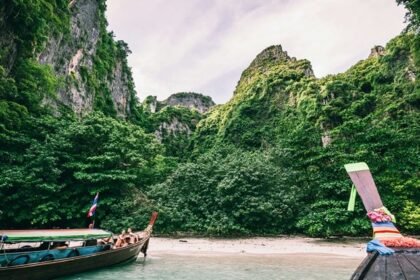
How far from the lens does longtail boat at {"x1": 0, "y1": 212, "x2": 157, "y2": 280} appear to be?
8.11 meters

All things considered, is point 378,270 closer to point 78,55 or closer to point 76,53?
point 76,53

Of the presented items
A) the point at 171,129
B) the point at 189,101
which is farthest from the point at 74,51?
the point at 189,101

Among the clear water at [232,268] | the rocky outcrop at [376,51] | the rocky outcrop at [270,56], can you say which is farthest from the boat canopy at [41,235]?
the rocky outcrop at [270,56]

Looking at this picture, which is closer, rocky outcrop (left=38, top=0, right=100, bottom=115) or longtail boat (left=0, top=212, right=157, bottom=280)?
longtail boat (left=0, top=212, right=157, bottom=280)

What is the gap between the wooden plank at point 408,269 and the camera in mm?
3150

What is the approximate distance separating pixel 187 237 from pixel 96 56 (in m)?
29.3

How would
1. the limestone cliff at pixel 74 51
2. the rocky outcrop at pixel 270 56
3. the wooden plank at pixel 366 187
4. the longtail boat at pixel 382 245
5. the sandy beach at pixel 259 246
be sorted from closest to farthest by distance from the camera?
the longtail boat at pixel 382 245 → the wooden plank at pixel 366 187 → the sandy beach at pixel 259 246 → the limestone cliff at pixel 74 51 → the rocky outcrop at pixel 270 56

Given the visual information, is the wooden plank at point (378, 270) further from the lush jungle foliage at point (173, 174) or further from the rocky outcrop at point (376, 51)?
the rocky outcrop at point (376, 51)

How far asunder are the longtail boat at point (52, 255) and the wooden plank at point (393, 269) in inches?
342

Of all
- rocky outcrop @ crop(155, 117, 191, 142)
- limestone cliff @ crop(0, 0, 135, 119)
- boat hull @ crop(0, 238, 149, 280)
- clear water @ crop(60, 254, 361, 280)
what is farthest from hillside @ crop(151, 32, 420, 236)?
rocky outcrop @ crop(155, 117, 191, 142)

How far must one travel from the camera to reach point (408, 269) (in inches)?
136

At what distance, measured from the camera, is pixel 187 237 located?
20.5m

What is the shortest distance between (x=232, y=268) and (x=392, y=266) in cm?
911

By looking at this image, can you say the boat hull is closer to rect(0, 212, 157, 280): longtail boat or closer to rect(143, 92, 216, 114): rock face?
rect(0, 212, 157, 280): longtail boat
